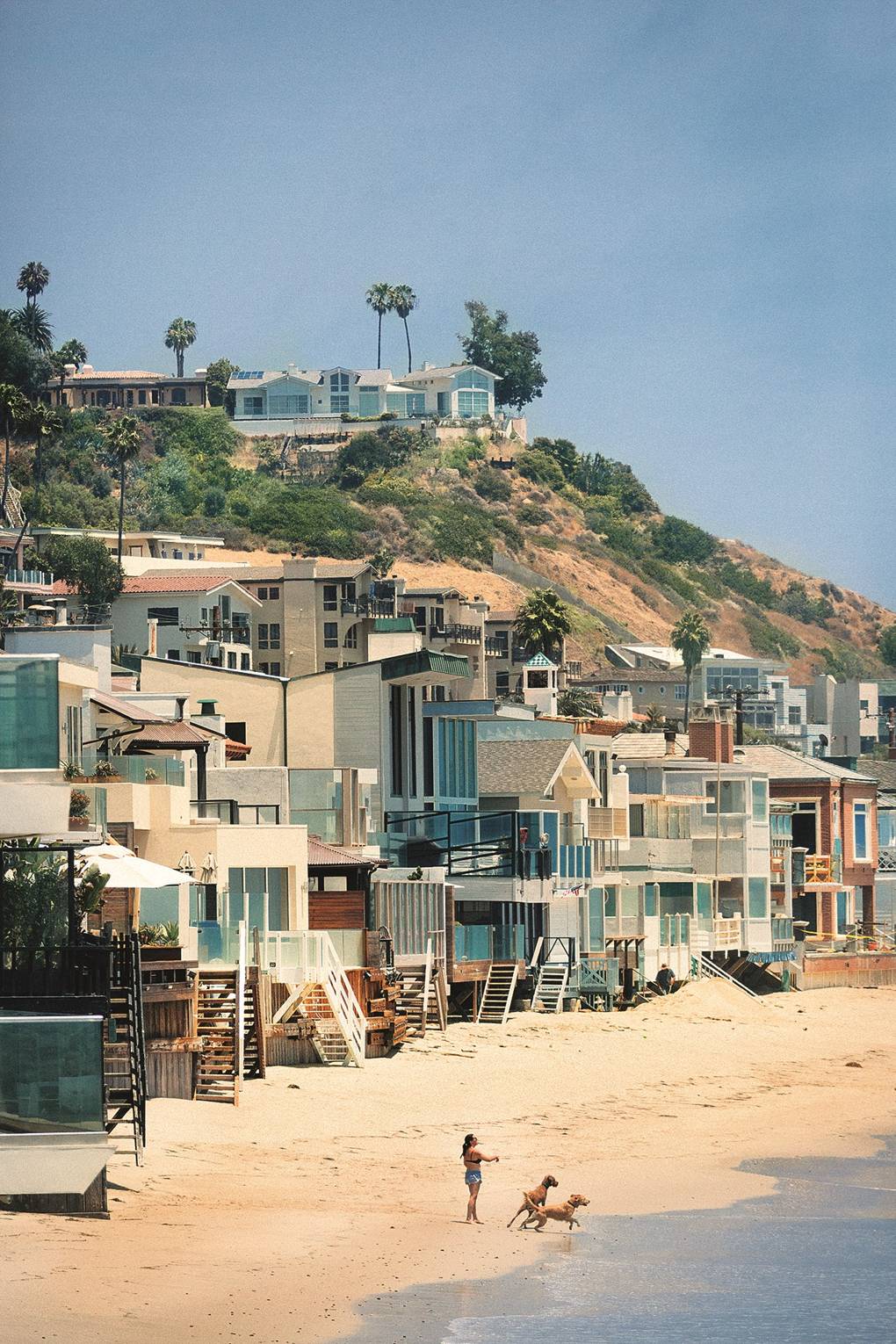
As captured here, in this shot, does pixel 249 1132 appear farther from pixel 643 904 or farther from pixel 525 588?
pixel 525 588

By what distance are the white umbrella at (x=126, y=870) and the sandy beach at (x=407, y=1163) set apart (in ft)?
11.1

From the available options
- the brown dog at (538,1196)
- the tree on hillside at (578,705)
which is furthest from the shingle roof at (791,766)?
the brown dog at (538,1196)

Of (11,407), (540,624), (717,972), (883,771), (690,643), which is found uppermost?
(11,407)

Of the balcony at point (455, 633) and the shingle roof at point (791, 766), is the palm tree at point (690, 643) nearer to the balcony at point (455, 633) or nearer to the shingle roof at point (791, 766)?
the balcony at point (455, 633)

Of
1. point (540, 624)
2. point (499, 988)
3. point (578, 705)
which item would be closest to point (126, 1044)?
point (499, 988)

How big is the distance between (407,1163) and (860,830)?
2182 inches

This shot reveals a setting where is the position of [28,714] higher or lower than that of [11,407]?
lower

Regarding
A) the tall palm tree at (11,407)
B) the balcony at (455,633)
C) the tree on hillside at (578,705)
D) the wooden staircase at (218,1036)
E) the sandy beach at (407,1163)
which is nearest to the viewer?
the sandy beach at (407,1163)

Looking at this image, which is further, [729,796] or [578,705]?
[578,705]

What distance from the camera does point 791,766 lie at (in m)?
83.2

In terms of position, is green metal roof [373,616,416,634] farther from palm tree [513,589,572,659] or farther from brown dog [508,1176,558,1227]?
brown dog [508,1176,558,1227]

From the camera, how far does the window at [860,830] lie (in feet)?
276

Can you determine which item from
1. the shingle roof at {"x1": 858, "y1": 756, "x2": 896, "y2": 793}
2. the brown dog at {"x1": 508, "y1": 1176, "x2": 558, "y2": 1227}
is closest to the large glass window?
the brown dog at {"x1": 508, "y1": 1176, "x2": 558, "y2": 1227}

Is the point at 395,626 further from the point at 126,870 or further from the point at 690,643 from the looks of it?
the point at 690,643
